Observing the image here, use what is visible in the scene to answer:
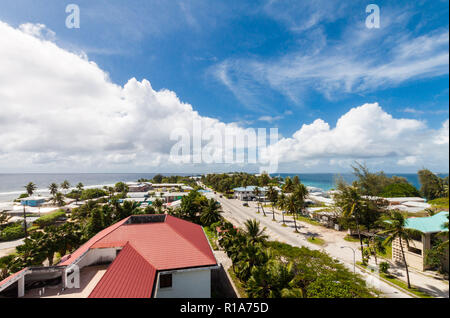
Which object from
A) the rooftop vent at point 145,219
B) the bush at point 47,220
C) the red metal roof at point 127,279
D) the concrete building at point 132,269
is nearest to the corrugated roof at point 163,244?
the concrete building at point 132,269

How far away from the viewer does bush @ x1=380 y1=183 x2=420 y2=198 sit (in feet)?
209

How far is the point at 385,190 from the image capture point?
66500 millimetres

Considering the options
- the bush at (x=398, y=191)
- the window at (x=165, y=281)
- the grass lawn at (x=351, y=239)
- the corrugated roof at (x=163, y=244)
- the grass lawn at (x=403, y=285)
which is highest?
the corrugated roof at (x=163, y=244)

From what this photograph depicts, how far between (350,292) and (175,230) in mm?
15405

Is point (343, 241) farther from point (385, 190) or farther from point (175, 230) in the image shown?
point (385, 190)

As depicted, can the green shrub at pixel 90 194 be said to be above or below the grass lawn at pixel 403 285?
below

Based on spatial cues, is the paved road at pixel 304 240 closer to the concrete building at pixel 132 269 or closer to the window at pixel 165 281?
the concrete building at pixel 132 269

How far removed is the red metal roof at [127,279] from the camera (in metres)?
8.30

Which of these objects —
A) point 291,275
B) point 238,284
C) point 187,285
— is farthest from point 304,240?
point 187,285

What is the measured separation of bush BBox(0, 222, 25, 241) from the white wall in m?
47.8

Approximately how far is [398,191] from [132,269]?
86069 mm

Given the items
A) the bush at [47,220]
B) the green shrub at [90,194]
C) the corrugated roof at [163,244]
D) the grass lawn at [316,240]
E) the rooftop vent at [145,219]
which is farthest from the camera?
the green shrub at [90,194]

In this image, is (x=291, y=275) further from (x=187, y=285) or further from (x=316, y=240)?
(x=316, y=240)
